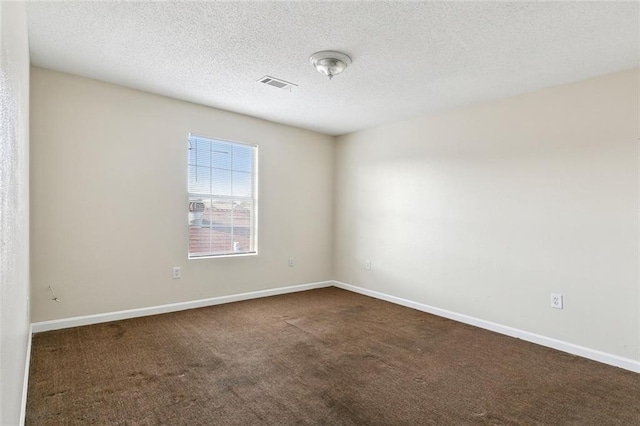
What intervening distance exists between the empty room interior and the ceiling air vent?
24 mm

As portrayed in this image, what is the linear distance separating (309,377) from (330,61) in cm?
238

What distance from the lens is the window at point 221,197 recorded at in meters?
4.15

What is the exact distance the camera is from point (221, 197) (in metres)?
4.38

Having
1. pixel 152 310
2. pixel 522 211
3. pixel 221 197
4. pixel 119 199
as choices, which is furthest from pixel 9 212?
pixel 522 211

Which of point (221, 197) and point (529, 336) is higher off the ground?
point (221, 197)

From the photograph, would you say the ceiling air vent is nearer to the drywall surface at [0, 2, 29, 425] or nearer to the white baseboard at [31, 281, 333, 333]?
the drywall surface at [0, 2, 29, 425]

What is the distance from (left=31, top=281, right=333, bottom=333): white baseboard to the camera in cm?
323

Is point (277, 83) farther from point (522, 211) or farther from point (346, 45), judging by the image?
point (522, 211)

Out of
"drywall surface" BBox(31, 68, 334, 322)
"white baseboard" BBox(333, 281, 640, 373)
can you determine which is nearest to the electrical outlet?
"white baseboard" BBox(333, 281, 640, 373)

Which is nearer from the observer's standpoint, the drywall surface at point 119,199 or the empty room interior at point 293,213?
the empty room interior at point 293,213

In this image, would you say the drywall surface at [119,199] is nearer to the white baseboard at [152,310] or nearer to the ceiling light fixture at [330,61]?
the white baseboard at [152,310]

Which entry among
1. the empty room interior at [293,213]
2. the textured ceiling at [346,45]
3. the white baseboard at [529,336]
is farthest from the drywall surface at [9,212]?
the white baseboard at [529,336]

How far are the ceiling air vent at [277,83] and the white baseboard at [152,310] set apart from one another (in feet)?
8.51

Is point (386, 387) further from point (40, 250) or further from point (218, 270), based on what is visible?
point (40, 250)
